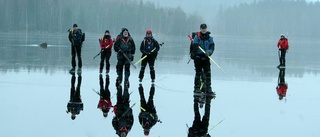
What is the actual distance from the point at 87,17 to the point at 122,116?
133351 millimetres

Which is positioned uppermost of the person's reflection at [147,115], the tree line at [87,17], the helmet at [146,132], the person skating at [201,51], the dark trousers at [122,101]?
the tree line at [87,17]

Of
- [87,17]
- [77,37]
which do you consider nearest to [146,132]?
[77,37]

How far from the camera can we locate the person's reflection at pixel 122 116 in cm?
916

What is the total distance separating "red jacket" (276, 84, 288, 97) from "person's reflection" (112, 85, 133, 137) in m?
4.37

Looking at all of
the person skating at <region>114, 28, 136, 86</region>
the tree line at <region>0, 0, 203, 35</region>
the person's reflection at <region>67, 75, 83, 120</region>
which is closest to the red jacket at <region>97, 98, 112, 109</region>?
the person's reflection at <region>67, 75, 83, 120</region>

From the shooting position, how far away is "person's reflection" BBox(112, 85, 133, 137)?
916cm

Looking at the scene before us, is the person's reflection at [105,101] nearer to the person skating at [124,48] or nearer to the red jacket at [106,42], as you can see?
the person skating at [124,48]

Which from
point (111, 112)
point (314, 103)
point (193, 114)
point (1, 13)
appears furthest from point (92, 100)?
point (1, 13)

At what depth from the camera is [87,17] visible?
141750 mm

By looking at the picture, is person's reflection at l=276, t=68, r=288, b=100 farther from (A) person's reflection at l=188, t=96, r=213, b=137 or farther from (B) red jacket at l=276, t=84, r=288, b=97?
(A) person's reflection at l=188, t=96, r=213, b=137

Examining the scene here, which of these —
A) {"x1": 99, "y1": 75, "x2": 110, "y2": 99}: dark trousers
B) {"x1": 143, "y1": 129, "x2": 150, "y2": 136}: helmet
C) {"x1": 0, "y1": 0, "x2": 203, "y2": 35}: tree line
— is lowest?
{"x1": 143, "y1": 129, "x2": 150, "y2": 136}: helmet

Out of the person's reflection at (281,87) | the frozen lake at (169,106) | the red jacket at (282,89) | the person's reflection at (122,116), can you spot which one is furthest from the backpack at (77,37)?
the red jacket at (282,89)

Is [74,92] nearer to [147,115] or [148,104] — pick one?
[148,104]

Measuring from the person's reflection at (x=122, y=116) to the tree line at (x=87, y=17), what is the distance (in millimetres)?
103976
